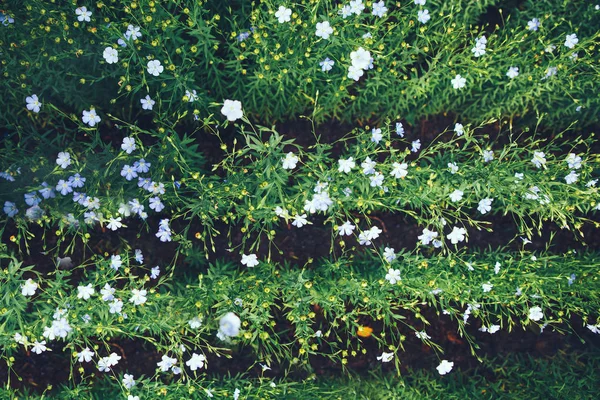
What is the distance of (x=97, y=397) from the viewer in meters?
3.16

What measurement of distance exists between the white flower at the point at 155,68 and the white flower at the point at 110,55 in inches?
7.1

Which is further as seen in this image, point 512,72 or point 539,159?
point 512,72

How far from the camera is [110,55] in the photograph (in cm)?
273

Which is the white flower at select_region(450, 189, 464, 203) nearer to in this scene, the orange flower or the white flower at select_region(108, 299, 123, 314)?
the orange flower

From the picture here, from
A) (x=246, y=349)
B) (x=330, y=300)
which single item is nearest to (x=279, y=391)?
(x=246, y=349)

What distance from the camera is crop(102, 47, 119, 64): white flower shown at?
2.72m

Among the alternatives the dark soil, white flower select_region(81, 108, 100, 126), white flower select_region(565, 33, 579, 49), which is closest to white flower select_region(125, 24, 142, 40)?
white flower select_region(81, 108, 100, 126)

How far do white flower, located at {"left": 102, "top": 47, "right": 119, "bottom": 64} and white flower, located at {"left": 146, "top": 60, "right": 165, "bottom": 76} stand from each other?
180 mm

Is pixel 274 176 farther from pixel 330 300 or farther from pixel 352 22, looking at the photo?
pixel 352 22

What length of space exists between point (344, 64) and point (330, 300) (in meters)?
1.46

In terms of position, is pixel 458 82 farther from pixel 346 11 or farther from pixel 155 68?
pixel 155 68

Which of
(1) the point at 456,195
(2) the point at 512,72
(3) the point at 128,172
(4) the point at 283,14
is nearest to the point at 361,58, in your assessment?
(4) the point at 283,14

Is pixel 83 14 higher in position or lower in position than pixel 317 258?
higher

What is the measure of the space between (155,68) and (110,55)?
0.25 meters
